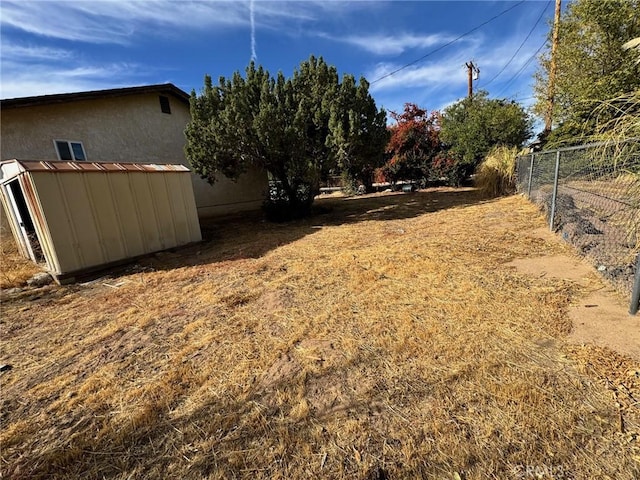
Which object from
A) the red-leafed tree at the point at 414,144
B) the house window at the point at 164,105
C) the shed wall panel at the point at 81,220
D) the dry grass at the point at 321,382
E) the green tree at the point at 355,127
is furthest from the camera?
the red-leafed tree at the point at 414,144

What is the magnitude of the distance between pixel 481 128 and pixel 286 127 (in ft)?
31.1

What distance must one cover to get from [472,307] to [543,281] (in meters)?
1.21

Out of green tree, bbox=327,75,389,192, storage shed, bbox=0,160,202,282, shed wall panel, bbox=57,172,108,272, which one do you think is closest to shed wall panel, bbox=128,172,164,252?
storage shed, bbox=0,160,202,282

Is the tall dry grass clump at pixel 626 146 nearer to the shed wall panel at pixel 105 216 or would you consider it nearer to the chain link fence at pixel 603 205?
the chain link fence at pixel 603 205

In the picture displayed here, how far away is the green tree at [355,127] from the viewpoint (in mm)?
8750

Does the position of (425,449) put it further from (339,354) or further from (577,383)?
(577,383)

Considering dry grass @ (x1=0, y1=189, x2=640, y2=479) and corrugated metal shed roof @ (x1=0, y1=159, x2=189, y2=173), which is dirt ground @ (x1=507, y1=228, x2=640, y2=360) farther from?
corrugated metal shed roof @ (x1=0, y1=159, x2=189, y2=173)

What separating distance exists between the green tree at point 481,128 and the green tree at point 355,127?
5655mm

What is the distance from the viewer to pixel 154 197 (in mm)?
6242

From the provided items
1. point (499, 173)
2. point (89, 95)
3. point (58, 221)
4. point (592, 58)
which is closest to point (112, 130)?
point (89, 95)

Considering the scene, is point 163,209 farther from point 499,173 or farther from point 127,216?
point 499,173

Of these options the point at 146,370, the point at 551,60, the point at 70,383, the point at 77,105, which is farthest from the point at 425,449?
the point at 551,60

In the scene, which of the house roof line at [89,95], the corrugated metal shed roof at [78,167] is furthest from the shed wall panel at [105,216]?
the house roof line at [89,95]

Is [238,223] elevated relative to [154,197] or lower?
lower
